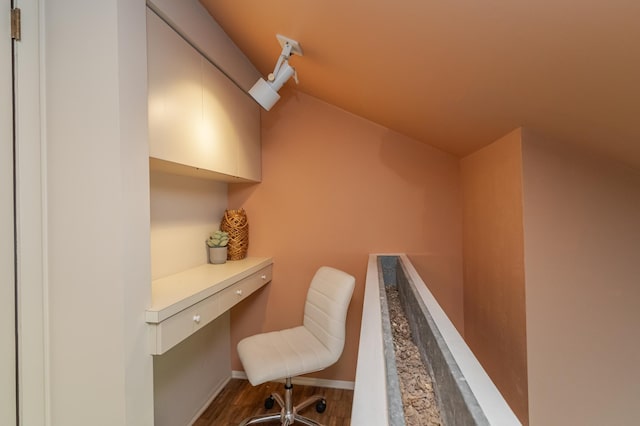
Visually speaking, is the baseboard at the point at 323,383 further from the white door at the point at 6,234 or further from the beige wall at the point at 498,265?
the white door at the point at 6,234

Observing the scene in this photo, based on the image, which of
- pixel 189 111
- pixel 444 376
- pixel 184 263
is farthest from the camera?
pixel 184 263

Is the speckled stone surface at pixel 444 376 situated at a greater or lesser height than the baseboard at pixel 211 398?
greater

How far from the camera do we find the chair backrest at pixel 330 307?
1.64m

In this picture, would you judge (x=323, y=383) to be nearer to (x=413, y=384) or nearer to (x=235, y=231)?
(x=235, y=231)

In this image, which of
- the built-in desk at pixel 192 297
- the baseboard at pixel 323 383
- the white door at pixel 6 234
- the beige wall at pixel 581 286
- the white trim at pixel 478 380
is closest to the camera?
the white trim at pixel 478 380

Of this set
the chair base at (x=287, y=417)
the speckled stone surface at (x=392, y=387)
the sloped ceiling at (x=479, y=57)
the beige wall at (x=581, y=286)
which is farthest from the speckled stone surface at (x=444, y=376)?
the chair base at (x=287, y=417)

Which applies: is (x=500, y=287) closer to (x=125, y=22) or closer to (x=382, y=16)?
(x=382, y=16)

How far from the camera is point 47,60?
1049 mm

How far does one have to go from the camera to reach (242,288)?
184 cm

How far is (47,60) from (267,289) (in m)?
1.85

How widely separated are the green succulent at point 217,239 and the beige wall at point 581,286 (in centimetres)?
175

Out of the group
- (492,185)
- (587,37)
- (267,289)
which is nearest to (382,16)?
(587,37)

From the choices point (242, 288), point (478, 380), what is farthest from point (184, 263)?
point (478, 380)

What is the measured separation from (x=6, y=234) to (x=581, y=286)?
7.32 ft
